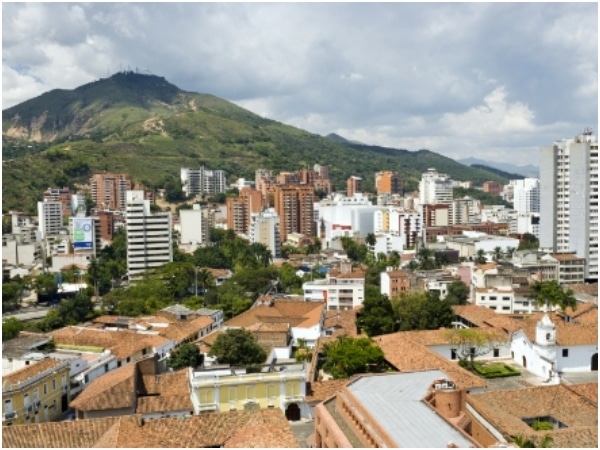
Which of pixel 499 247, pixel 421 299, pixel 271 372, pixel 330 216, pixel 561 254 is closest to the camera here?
pixel 271 372

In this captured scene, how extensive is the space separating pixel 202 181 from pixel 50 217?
24.5 m

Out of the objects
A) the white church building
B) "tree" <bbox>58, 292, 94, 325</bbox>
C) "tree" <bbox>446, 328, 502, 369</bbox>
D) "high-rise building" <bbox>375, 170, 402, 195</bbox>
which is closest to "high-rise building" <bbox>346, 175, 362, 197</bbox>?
"high-rise building" <bbox>375, 170, 402, 195</bbox>

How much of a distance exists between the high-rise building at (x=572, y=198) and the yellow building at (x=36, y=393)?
35163 millimetres

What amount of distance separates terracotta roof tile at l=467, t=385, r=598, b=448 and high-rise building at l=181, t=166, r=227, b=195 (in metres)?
64.8

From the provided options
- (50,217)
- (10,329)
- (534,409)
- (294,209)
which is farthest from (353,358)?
(50,217)

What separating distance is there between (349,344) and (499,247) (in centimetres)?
3643

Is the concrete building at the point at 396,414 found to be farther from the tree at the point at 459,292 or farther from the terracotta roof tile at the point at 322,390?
the tree at the point at 459,292

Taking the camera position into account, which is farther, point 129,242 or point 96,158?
point 96,158

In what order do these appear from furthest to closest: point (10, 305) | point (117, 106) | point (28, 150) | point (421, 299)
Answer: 1. point (117, 106)
2. point (28, 150)
3. point (10, 305)
4. point (421, 299)

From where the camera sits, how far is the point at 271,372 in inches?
687

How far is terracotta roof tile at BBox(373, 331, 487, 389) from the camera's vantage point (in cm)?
1784

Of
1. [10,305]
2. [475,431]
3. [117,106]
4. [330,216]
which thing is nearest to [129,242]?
[10,305]

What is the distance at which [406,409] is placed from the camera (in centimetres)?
1197

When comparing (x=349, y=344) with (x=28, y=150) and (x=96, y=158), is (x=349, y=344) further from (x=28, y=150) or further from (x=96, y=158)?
(x=28, y=150)
